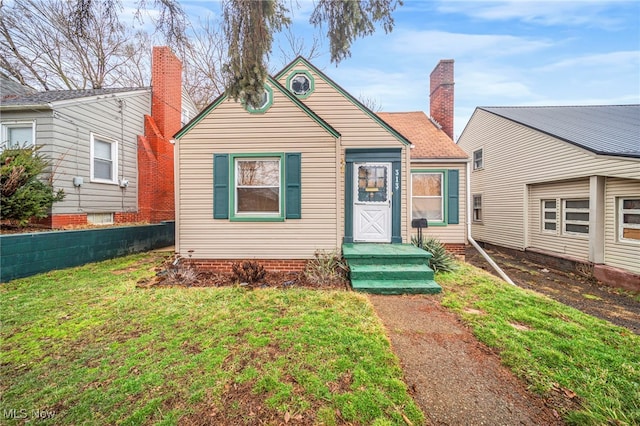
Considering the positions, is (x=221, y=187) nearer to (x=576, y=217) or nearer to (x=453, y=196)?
(x=453, y=196)

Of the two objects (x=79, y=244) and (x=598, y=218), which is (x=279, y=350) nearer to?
(x=79, y=244)

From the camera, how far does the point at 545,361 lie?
2.71 meters

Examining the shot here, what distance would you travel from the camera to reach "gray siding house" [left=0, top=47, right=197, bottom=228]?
23.8ft

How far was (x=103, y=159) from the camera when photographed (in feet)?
29.0

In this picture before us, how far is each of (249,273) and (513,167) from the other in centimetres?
1144

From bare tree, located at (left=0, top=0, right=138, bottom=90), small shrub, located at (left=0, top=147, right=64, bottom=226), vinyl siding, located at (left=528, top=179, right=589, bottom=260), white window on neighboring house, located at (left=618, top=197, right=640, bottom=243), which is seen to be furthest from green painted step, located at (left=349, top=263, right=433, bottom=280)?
bare tree, located at (left=0, top=0, right=138, bottom=90)

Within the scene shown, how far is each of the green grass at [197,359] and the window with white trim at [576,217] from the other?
8.44 metres

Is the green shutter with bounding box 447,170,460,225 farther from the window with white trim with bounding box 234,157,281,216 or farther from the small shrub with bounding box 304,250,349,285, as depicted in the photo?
the window with white trim with bounding box 234,157,281,216

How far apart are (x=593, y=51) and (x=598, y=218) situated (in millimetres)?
6759

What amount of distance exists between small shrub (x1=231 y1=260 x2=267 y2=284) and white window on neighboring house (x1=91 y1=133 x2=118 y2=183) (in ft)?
22.2

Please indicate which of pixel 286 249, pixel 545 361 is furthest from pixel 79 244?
pixel 545 361

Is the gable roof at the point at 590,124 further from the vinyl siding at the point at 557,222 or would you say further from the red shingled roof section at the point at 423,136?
the red shingled roof section at the point at 423,136

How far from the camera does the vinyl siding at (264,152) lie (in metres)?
5.80

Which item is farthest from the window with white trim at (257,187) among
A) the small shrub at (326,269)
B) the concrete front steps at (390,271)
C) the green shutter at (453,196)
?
the green shutter at (453,196)
